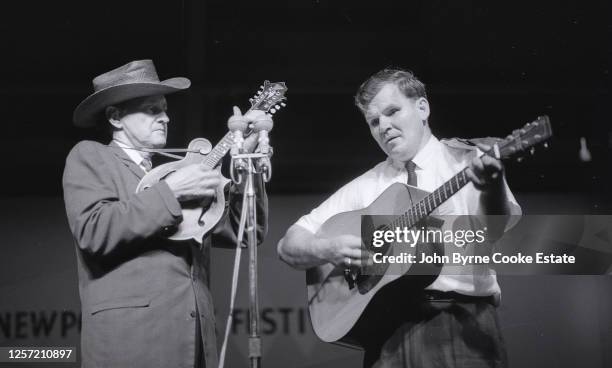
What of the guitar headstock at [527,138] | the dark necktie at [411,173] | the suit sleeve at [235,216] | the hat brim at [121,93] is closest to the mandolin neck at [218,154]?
the suit sleeve at [235,216]

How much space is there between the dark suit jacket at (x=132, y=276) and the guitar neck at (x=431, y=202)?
745mm

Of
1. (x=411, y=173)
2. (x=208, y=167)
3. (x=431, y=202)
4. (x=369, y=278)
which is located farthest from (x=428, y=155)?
(x=208, y=167)

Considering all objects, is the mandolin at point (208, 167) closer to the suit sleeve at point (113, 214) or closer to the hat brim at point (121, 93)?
the suit sleeve at point (113, 214)

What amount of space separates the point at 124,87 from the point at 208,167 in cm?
47

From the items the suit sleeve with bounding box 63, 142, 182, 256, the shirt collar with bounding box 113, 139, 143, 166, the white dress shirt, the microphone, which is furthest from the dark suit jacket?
the white dress shirt

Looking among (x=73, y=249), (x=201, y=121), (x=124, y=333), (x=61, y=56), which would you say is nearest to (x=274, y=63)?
(x=201, y=121)

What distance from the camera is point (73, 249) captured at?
11.5ft

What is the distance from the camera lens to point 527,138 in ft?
7.68

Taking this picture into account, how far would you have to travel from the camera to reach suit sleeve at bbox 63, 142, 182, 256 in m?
2.41

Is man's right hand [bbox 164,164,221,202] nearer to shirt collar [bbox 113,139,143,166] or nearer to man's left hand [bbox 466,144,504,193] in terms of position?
shirt collar [bbox 113,139,143,166]

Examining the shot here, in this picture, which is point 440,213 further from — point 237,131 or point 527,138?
point 237,131

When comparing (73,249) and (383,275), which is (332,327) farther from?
(73,249)

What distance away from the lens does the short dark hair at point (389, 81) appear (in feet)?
10.0

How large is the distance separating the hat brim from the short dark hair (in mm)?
739
